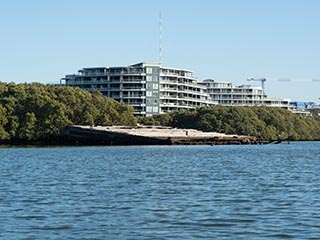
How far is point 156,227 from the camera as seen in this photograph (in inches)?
1273

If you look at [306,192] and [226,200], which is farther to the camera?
[306,192]

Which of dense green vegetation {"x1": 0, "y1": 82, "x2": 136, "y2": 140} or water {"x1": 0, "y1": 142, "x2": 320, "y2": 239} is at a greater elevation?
dense green vegetation {"x1": 0, "y1": 82, "x2": 136, "y2": 140}

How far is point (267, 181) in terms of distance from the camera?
58.9m

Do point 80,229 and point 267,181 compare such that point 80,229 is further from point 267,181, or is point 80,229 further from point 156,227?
point 267,181

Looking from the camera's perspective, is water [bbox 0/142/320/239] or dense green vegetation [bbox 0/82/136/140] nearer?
water [bbox 0/142/320/239]

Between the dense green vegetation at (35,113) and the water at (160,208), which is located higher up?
the dense green vegetation at (35,113)

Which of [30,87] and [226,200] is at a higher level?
[30,87]

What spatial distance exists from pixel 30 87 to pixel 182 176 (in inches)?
5121

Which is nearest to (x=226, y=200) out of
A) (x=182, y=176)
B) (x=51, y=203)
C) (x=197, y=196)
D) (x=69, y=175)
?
(x=197, y=196)

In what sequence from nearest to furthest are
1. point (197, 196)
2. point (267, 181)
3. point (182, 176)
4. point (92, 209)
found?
point (92, 209)
point (197, 196)
point (267, 181)
point (182, 176)

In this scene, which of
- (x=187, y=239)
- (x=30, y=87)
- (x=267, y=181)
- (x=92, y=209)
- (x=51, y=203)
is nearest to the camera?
(x=187, y=239)

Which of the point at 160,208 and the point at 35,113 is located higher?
the point at 35,113

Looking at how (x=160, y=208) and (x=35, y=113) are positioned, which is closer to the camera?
(x=160, y=208)

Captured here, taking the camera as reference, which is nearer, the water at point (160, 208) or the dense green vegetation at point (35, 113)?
the water at point (160, 208)
